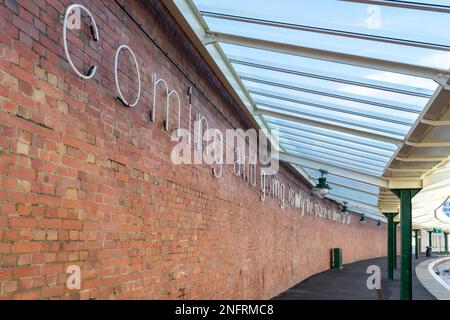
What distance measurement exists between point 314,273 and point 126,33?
18.8 metres

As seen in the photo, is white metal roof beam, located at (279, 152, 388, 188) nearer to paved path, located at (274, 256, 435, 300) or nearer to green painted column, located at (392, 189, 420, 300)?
green painted column, located at (392, 189, 420, 300)

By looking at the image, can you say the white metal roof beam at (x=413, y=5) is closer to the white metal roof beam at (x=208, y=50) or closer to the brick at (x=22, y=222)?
the white metal roof beam at (x=208, y=50)

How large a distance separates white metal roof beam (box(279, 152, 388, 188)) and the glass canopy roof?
2970mm

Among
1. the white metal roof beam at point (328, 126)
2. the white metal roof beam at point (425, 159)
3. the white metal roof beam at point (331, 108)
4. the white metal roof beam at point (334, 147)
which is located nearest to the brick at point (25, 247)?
the white metal roof beam at point (331, 108)

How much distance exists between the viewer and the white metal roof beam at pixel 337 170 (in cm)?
1292

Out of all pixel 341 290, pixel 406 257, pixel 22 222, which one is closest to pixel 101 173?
pixel 22 222

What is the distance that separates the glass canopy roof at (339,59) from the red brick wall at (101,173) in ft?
2.50

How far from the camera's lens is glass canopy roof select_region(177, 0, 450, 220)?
504 centimetres

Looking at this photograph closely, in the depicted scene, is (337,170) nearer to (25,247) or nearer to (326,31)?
(326,31)

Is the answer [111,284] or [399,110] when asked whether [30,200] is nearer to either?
[111,284]

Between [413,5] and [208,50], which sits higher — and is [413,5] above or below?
below

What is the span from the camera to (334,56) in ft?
20.5

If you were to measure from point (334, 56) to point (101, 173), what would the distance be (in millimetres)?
3405

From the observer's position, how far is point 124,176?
15.4 ft
